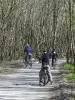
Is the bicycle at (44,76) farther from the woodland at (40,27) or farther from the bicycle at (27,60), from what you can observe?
the woodland at (40,27)

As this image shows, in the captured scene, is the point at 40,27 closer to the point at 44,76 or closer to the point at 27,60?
the point at 27,60

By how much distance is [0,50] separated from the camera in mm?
43188

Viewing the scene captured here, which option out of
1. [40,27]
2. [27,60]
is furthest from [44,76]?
[40,27]

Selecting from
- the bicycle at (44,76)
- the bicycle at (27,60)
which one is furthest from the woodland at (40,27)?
the bicycle at (44,76)

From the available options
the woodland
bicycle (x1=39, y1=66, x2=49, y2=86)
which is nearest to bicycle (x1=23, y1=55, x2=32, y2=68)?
the woodland

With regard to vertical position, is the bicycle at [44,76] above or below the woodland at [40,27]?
above

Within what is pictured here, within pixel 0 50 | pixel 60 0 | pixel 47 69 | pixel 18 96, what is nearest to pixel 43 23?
pixel 60 0

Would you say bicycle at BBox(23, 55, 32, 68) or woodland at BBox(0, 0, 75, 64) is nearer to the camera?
bicycle at BBox(23, 55, 32, 68)

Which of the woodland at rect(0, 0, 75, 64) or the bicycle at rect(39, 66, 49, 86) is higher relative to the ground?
the bicycle at rect(39, 66, 49, 86)

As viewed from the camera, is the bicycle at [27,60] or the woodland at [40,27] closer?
the bicycle at [27,60]

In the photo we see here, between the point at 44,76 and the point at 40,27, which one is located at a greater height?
the point at 44,76

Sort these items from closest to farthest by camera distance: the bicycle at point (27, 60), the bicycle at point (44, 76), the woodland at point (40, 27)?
the bicycle at point (44, 76) < the bicycle at point (27, 60) < the woodland at point (40, 27)

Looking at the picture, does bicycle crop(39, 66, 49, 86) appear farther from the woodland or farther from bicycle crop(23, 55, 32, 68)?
the woodland

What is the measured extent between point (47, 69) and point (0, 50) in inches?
814
